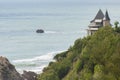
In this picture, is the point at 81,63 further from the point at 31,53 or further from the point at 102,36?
the point at 31,53

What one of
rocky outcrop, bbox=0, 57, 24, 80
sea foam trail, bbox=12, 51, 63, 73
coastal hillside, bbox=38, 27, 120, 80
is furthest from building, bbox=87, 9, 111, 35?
sea foam trail, bbox=12, 51, 63, 73

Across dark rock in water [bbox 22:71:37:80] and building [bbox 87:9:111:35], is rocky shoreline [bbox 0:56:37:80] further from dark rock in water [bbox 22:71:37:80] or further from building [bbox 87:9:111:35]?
building [bbox 87:9:111:35]

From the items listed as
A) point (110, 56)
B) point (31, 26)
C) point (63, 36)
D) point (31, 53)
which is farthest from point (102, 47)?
point (31, 26)

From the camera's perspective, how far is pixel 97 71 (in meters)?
34.3

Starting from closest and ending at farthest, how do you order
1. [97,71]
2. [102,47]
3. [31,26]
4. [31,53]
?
[97,71] < [102,47] < [31,53] < [31,26]

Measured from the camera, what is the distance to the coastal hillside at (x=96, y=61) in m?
32.2

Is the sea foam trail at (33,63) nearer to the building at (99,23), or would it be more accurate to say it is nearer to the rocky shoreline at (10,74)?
the rocky shoreline at (10,74)

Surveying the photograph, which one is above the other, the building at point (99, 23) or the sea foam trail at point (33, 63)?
the building at point (99, 23)

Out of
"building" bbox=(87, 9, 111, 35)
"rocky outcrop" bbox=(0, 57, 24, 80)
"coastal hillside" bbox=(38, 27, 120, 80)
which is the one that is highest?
"building" bbox=(87, 9, 111, 35)

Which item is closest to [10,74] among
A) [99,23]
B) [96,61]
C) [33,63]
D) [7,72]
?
[7,72]

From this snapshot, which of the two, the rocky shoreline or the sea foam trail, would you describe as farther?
the sea foam trail

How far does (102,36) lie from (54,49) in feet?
158

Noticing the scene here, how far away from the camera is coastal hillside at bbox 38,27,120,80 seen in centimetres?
3225

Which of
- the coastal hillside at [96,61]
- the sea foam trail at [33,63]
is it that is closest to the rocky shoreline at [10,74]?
the sea foam trail at [33,63]
